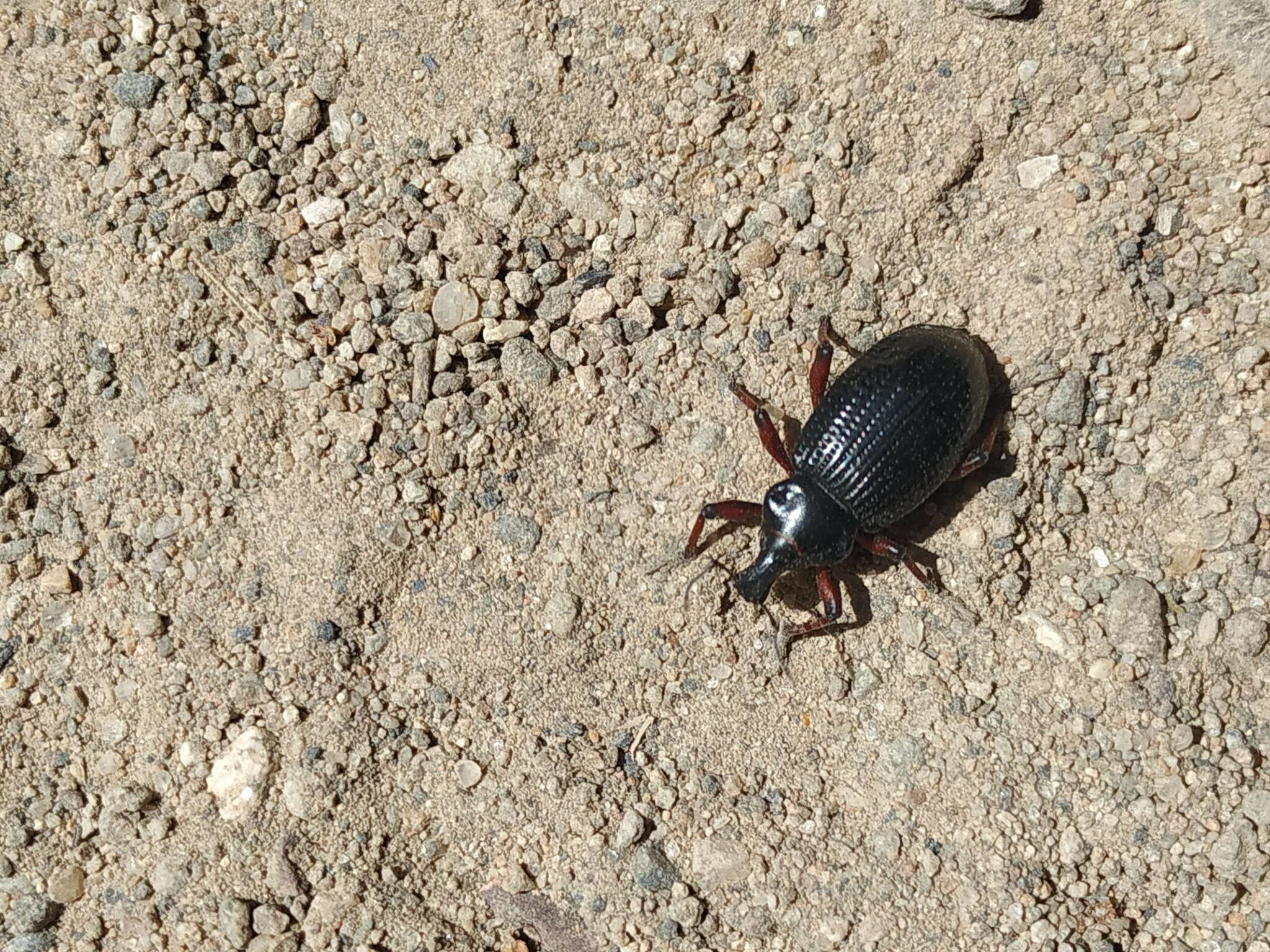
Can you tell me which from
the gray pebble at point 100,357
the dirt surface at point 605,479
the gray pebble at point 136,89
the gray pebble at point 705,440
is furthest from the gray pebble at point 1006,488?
the gray pebble at point 136,89

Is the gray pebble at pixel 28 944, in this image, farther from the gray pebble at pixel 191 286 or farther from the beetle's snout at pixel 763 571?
the beetle's snout at pixel 763 571

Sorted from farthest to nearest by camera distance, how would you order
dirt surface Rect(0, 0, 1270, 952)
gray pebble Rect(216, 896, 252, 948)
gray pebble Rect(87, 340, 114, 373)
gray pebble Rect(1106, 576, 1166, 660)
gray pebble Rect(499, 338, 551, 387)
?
gray pebble Rect(499, 338, 551, 387), gray pebble Rect(87, 340, 114, 373), gray pebble Rect(1106, 576, 1166, 660), dirt surface Rect(0, 0, 1270, 952), gray pebble Rect(216, 896, 252, 948)

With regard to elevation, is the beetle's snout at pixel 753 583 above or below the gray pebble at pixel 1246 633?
above

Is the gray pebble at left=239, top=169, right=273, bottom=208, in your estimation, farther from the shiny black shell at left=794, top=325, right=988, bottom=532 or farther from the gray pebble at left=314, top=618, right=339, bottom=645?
the shiny black shell at left=794, top=325, right=988, bottom=532

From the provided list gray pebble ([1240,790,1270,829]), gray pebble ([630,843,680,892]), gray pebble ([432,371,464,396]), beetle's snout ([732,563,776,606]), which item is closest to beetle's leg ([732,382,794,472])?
beetle's snout ([732,563,776,606])

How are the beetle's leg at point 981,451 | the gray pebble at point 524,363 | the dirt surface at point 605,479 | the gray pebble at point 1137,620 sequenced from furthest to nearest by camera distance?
the gray pebble at point 524,363 < the beetle's leg at point 981,451 < the gray pebble at point 1137,620 < the dirt surface at point 605,479
